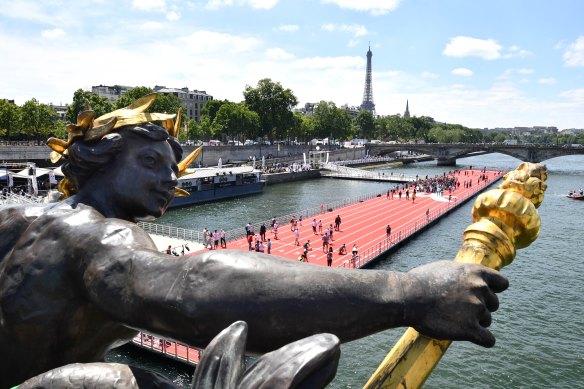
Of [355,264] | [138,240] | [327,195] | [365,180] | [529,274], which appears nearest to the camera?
[138,240]

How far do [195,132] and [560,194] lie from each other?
166 feet

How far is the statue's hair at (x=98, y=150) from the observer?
263 centimetres

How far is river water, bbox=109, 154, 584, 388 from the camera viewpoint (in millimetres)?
14031

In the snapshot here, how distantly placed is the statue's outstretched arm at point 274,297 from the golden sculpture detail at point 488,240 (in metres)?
0.36

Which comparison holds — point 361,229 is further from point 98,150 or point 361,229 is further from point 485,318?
point 485,318

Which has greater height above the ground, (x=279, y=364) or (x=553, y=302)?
(x=279, y=364)

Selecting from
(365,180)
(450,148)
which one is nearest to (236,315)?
(365,180)

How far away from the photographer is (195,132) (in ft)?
255

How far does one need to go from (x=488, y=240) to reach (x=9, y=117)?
62.1 meters

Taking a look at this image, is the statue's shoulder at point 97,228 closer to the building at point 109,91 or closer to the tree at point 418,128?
the building at point 109,91

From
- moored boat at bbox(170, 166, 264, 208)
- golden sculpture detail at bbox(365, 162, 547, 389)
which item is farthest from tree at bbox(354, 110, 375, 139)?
golden sculpture detail at bbox(365, 162, 547, 389)

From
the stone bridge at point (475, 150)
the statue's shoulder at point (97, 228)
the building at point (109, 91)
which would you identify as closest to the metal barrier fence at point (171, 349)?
the statue's shoulder at point (97, 228)

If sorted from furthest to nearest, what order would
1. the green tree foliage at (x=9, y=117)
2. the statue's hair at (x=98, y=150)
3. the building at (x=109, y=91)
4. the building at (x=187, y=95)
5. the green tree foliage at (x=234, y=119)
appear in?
the building at (x=109, y=91) < the building at (x=187, y=95) < the green tree foliage at (x=234, y=119) < the green tree foliage at (x=9, y=117) < the statue's hair at (x=98, y=150)

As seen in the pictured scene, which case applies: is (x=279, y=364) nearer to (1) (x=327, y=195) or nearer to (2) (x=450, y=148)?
(1) (x=327, y=195)
